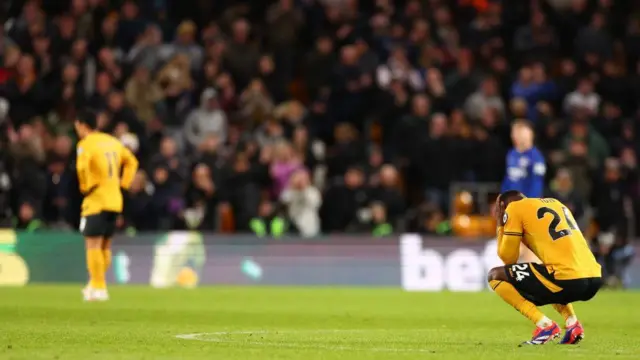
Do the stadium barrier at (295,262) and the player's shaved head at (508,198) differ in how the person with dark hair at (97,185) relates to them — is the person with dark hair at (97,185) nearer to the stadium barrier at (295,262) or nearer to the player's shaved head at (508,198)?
the stadium barrier at (295,262)

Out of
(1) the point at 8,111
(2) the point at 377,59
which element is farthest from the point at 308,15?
(1) the point at 8,111

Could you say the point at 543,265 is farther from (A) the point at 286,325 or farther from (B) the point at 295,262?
(B) the point at 295,262

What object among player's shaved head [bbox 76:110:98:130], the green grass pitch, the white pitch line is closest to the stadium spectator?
the green grass pitch

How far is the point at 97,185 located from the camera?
57.4ft

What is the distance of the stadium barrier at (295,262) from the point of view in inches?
902

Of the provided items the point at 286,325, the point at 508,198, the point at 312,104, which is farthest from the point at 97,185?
the point at 312,104

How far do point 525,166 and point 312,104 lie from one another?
8.52 m

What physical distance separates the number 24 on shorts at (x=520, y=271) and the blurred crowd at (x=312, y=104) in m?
12.3

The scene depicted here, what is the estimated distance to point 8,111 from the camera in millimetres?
24000

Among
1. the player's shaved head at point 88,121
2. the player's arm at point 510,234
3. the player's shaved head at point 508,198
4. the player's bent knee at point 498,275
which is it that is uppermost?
the player's shaved head at point 88,121

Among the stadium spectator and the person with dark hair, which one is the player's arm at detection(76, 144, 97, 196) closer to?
the person with dark hair

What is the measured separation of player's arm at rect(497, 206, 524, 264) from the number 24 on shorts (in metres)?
0.07

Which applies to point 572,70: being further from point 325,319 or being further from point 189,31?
point 325,319

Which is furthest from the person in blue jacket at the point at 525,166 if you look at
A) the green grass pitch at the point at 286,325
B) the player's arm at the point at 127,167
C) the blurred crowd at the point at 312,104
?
the blurred crowd at the point at 312,104
